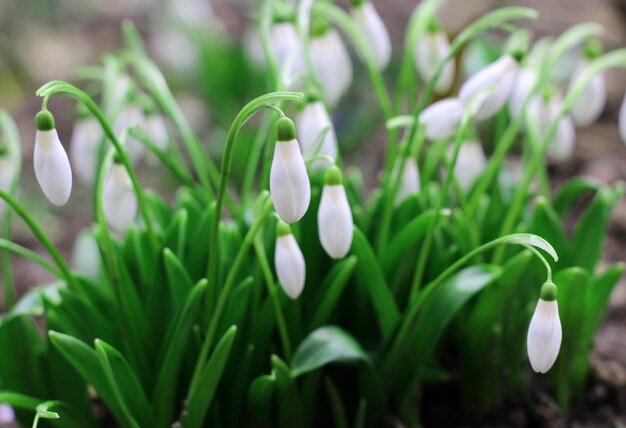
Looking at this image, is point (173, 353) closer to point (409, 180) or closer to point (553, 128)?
point (409, 180)

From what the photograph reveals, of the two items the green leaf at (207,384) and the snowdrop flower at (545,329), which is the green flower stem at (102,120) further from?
the snowdrop flower at (545,329)

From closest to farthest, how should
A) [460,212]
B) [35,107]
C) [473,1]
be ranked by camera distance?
[460,212]
[473,1]
[35,107]

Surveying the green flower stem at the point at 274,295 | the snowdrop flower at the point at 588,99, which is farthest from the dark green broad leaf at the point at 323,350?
the snowdrop flower at the point at 588,99

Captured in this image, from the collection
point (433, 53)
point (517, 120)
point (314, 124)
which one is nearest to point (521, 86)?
point (517, 120)

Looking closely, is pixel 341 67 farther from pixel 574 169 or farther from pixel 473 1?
pixel 574 169

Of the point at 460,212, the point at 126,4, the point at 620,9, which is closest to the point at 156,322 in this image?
the point at 460,212

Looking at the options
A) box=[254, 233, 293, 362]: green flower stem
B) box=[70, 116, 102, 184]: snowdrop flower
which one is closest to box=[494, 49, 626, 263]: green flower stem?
box=[254, 233, 293, 362]: green flower stem
